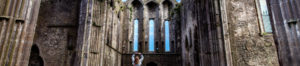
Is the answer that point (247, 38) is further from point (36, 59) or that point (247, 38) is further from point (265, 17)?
point (36, 59)

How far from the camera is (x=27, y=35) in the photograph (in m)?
4.88

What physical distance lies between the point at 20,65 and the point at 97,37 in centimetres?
553

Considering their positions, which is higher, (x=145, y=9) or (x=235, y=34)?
(x=145, y=9)

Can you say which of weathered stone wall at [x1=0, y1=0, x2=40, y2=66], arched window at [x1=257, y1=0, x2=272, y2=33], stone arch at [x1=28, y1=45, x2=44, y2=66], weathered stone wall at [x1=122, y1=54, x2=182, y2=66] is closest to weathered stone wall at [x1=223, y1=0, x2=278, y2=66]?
arched window at [x1=257, y1=0, x2=272, y2=33]

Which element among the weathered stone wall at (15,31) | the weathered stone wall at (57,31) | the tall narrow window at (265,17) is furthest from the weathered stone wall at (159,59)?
the weathered stone wall at (15,31)

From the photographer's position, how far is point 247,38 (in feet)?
27.3

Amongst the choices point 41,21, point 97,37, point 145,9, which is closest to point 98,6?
point 97,37

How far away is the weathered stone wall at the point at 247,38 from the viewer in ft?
26.2

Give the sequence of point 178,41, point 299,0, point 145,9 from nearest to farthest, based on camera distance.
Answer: point 299,0
point 178,41
point 145,9

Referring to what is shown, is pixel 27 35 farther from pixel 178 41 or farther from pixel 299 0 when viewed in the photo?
pixel 178 41

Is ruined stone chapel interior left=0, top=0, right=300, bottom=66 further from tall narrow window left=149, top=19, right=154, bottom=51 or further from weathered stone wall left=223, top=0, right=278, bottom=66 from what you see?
tall narrow window left=149, top=19, right=154, bottom=51

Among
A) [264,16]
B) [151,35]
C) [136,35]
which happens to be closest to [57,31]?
[264,16]

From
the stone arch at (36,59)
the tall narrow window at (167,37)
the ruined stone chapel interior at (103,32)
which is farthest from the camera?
the tall narrow window at (167,37)

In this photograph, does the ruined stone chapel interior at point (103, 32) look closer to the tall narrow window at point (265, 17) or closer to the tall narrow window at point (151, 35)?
the tall narrow window at point (265, 17)
